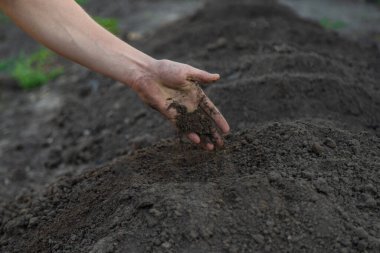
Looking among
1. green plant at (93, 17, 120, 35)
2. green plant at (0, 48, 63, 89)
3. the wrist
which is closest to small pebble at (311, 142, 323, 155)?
the wrist

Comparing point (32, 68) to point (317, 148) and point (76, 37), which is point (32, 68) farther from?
point (317, 148)

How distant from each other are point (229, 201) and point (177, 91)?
72 cm

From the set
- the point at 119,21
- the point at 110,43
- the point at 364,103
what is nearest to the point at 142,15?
the point at 119,21

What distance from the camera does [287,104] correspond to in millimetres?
3971

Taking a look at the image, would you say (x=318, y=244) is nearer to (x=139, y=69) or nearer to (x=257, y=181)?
(x=257, y=181)

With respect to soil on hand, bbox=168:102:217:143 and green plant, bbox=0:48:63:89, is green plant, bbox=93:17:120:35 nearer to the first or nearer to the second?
green plant, bbox=0:48:63:89

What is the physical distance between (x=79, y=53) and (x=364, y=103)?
2.05 m

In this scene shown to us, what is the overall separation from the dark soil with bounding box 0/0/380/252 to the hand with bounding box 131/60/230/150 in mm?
125

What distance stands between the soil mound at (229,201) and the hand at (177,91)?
125mm

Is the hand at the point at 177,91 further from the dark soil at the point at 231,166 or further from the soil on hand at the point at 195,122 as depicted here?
the dark soil at the point at 231,166

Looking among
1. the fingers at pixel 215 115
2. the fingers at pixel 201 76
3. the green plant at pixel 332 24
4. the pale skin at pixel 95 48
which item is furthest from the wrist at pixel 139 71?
the green plant at pixel 332 24

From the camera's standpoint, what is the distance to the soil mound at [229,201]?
246cm

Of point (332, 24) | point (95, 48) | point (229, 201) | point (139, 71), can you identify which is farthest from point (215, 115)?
point (332, 24)

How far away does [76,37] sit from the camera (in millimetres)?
2982
